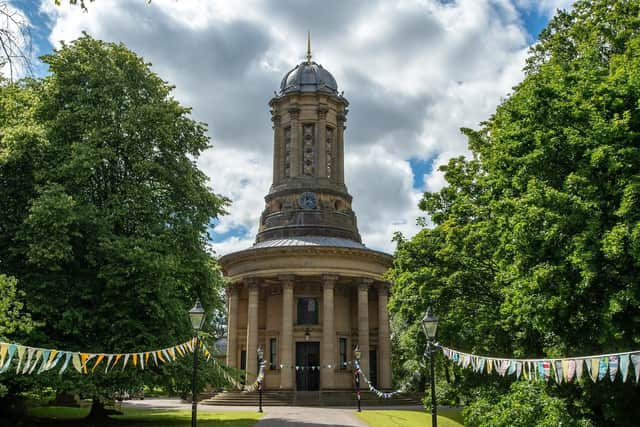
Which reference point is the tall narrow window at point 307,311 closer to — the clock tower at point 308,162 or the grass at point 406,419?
the clock tower at point 308,162

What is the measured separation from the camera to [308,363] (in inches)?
1845

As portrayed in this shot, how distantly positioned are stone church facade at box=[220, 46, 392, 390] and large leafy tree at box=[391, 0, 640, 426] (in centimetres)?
2424

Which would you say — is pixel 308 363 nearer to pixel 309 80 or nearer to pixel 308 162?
pixel 308 162

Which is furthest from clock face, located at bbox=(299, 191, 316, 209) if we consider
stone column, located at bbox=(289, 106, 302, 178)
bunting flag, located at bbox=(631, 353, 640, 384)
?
bunting flag, located at bbox=(631, 353, 640, 384)

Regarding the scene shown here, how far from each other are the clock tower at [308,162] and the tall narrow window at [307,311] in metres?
5.42

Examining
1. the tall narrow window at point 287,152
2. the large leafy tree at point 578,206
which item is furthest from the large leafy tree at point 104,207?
the tall narrow window at point 287,152

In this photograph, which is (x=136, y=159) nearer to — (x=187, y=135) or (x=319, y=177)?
(x=187, y=135)

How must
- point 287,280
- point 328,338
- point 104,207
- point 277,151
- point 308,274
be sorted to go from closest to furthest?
point 104,207, point 328,338, point 287,280, point 308,274, point 277,151

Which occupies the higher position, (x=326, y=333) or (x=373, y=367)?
(x=326, y=333)

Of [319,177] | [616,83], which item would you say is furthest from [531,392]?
[319,177]

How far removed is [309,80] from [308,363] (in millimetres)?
25523

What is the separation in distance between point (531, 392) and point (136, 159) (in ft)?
59.7

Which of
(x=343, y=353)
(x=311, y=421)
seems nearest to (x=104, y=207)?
(x=311, y=421)

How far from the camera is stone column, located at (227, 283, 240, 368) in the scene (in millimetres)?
49331
